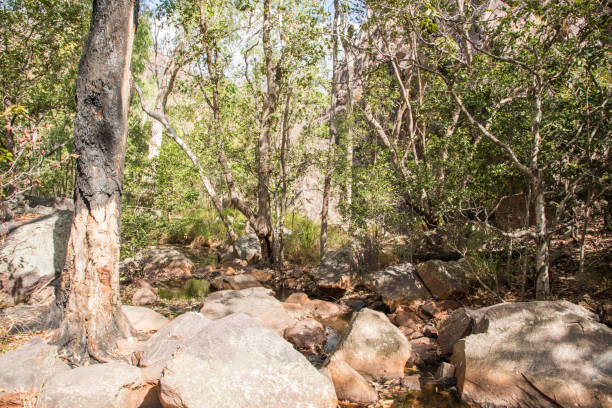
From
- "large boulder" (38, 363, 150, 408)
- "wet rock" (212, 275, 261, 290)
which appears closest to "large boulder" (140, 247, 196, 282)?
"wet rock" (212, 275, 261, 290)

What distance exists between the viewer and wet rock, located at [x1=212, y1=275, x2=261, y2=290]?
838 cm

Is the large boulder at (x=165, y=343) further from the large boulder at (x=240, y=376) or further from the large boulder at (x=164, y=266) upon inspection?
the large boulder at (x=164, y=266)

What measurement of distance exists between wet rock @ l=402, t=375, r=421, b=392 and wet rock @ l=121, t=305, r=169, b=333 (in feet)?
10.6

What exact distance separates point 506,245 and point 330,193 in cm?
461

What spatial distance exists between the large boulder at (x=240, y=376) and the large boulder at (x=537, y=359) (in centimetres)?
165

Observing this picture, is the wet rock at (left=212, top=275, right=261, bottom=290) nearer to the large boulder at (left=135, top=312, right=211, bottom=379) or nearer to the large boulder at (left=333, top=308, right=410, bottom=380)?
the large boulder at (left=135, top=312, right=211, bottom=379)

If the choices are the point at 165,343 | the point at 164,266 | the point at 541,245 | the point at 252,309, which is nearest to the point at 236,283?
the point at 252,309

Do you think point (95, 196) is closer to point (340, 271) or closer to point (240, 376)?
point (240, 376)

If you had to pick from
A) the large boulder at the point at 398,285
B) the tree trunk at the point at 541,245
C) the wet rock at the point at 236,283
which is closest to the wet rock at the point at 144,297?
the wet rock at the point at 236,283

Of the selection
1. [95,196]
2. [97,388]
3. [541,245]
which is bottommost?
[97,388]

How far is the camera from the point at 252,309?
6137 millimetres

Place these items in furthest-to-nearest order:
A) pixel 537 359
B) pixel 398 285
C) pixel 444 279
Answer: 1. pixel 398 285
2. pixel 444 279
3. pixel 537 359

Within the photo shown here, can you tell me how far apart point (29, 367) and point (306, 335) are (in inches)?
132

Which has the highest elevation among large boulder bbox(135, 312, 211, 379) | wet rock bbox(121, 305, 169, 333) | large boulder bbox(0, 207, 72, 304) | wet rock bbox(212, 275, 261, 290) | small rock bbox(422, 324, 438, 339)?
large boulder bbox(0, 207, 72, 304)
